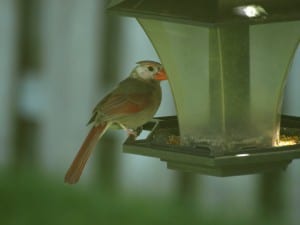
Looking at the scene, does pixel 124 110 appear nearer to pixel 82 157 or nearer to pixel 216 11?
pixel 82 157

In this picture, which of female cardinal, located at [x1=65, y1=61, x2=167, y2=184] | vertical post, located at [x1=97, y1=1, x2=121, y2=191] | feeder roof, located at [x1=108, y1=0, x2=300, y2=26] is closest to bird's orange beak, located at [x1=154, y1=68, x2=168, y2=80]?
female cardinal, located at [x1=65, y1=61, x2=167, y2=184]

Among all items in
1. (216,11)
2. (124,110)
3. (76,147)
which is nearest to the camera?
(216,11)

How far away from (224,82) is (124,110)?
12.8 inches

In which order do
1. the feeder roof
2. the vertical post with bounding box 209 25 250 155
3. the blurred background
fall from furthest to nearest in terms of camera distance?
1. the blurred background
2. the vertical post with bounding box 209 25 250 155
3. the feeder roof

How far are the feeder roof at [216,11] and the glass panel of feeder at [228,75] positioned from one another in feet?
0.34

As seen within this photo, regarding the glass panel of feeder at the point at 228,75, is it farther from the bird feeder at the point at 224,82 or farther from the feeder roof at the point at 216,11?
the feeder roof at the point at 216,11

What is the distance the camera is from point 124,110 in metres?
2.68

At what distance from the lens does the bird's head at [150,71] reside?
2785 millimetres

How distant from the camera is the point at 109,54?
5082mm

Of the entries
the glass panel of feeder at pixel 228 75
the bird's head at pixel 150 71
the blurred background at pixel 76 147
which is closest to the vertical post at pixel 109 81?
the blurred background at pixel 76 147

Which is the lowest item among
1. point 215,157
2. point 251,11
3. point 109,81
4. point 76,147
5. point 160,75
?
point 76,147

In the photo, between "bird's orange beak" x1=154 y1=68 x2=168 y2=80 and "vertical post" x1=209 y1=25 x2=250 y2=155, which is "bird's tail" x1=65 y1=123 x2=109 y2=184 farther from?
"vertical post" x1=209 y1=25 x2=250 y2=155

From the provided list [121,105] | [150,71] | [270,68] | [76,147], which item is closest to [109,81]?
[76,147]

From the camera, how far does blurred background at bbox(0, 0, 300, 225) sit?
4.93 m
